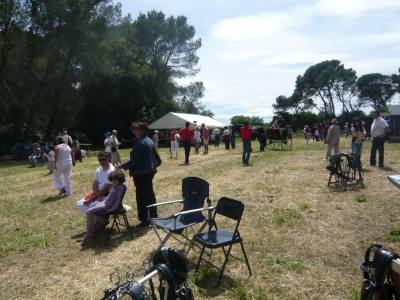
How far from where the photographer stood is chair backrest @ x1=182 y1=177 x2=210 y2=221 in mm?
5874

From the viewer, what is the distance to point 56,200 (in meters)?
10.9

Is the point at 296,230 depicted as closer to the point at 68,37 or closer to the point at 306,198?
the point at 306,198

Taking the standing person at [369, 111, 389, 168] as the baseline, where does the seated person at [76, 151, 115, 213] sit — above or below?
below

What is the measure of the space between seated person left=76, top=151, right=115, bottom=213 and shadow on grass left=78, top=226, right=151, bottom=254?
495mm

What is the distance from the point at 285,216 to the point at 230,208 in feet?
8.88

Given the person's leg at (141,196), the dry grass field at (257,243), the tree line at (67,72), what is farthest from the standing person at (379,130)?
the tree line at (67,72)

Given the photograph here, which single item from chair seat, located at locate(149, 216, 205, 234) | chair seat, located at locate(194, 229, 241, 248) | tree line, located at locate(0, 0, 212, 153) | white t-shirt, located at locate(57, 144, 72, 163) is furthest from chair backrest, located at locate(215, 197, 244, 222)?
tree line, located at locate(0, 0, 212, 153)

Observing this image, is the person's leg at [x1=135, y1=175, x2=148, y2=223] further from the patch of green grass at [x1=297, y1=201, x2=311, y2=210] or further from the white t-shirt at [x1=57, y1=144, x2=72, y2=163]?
the white t-shirt at [x1=57, y1=144, x2=72, y2=163]

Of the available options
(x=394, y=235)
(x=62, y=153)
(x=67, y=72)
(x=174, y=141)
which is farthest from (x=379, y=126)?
(x=67, y=72)

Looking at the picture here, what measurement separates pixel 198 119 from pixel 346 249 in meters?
34.8

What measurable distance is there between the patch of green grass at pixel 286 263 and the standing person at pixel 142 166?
7.50ft

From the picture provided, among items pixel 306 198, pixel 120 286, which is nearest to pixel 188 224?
pixel 120 286

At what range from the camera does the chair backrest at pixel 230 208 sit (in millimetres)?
4961

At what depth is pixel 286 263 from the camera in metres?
5.36
